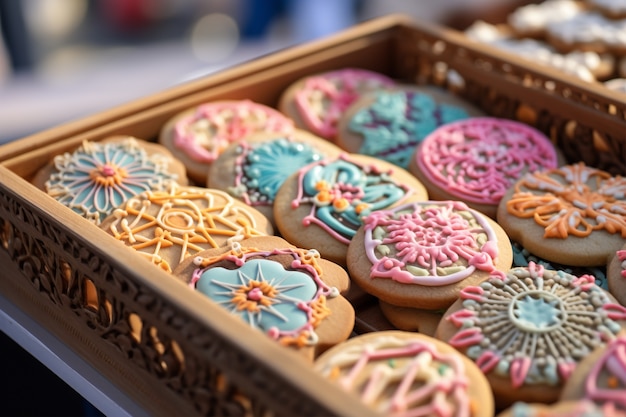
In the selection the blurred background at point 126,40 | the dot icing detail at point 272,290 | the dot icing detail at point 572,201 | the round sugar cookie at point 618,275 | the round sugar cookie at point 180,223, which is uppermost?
the dot icing detail at point 572,201

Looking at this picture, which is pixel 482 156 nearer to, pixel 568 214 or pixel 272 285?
pixel 568 214

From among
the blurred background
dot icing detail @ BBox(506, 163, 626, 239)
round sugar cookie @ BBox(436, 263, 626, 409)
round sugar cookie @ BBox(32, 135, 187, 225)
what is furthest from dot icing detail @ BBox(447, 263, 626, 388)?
the blurred background

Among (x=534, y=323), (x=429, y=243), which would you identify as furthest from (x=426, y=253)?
(x=534, y=323)

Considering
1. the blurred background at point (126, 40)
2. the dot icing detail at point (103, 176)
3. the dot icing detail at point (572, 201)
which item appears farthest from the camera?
the blurred background at point (126, 40)

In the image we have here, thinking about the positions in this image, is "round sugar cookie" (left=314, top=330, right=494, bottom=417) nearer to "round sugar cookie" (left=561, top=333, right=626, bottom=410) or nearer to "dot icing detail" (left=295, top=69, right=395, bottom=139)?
"round sugar cookie" (left=561, top=333, right=626, bottom=410)

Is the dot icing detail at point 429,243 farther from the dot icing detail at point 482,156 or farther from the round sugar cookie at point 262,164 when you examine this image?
the round sugar cookie at point 262,164

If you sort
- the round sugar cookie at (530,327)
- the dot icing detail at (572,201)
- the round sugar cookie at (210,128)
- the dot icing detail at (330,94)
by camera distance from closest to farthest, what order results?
the round sugar cookie at (530,327), the dot icing detail at (572,201), the round sugar cookie at (210,128), the dot icing detail at (330,94)

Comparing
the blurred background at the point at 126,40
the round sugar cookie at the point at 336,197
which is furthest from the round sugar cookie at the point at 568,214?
the blurred background at the point at 126,40

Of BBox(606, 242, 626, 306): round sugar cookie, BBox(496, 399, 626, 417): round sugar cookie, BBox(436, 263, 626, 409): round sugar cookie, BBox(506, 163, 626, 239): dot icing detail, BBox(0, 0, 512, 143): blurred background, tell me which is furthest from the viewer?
BBox(0, 0, 512, 143): blurred background
